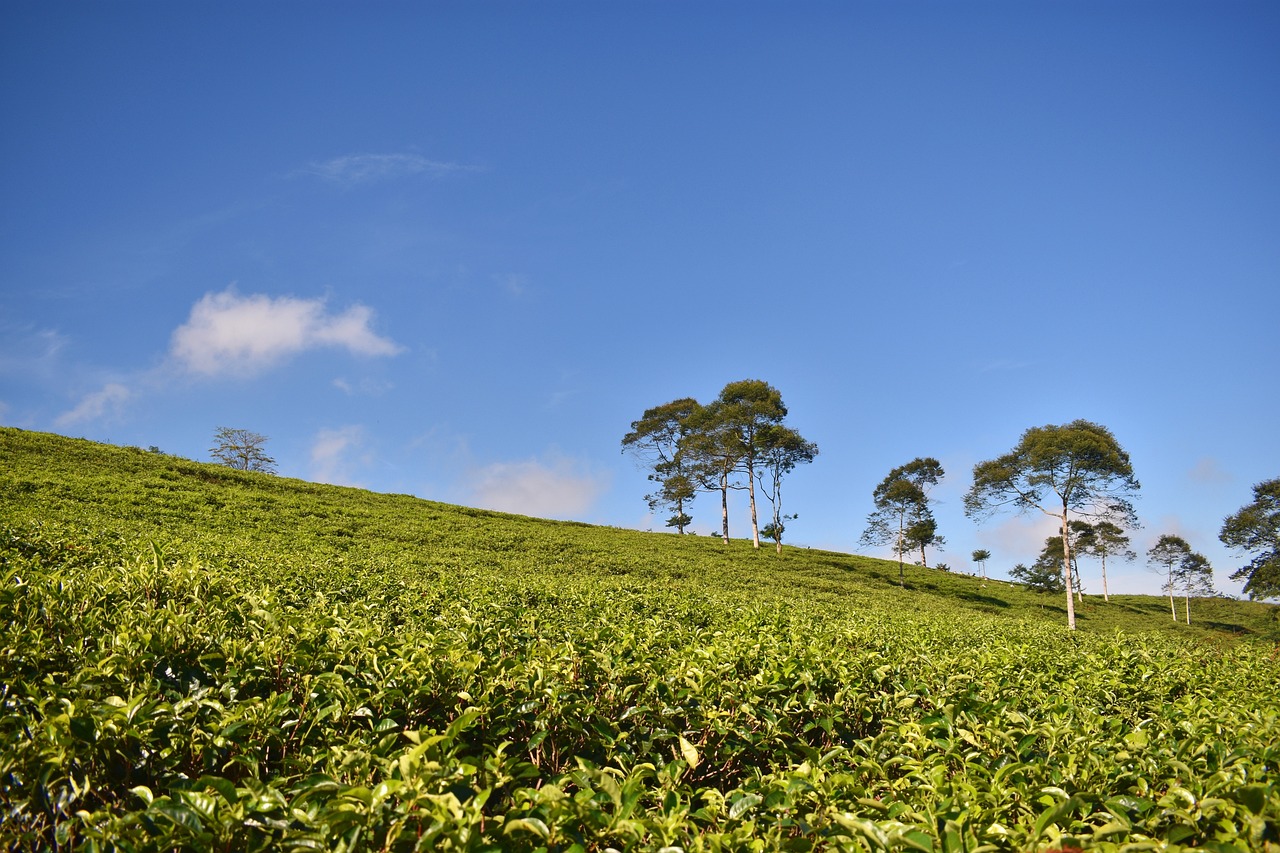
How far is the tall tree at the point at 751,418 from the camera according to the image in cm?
4359

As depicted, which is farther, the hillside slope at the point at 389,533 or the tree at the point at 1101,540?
the tree at the point at 1101,540

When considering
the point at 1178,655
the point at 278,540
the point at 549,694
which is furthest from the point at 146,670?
the point at 278,540

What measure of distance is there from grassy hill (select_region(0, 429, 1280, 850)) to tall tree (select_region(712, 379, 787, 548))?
3615 centimetres

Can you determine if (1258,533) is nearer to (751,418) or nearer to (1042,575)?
(1042,575)

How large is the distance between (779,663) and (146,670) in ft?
12.8

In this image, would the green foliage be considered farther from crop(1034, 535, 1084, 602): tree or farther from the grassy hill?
the grassy hill

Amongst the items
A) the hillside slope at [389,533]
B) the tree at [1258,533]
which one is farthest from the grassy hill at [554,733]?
the tree at [1258,533]

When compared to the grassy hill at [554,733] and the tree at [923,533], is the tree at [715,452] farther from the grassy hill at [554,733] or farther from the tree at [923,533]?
the grassy hill at [554,733]

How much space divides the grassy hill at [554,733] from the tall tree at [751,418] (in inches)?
1423

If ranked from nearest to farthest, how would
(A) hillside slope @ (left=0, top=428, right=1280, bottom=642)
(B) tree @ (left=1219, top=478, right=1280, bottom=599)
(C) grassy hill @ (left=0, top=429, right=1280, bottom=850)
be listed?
(C) grassy hill @ (left=0, top=429, right=1280, bottom=850)
(A) hillside slope @ (left=0, top=428, right=1280, bottom=642)
(B) tree @ (left=1219, top=478, right=1280, bottom=599)

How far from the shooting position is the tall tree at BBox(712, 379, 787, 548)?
43.6 m

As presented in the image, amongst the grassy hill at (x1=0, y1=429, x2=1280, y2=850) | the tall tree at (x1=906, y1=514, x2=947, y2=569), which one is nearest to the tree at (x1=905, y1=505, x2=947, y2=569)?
the tall tree at (x1=906, y1=514, x2=947, y2=569)

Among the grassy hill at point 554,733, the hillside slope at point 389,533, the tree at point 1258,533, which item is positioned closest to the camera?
the grassy hill at point 554,733

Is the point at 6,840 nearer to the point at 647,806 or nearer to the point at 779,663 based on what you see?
the point at 647,806
